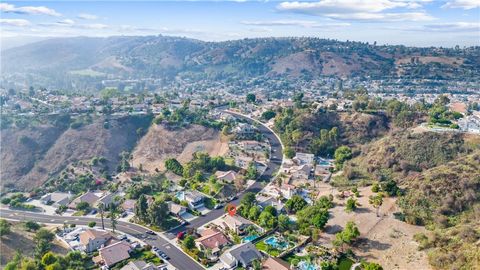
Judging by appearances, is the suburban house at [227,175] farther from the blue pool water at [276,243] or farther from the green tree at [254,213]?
the blue pool water at [276,243]

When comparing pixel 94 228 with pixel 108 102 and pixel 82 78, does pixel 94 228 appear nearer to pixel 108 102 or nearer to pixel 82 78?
pixel 108 102

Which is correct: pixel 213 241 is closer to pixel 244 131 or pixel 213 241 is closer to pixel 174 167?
pixel 174 167

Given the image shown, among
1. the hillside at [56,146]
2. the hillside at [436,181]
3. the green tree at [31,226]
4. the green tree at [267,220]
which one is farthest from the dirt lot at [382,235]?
the hillside at [56,146]

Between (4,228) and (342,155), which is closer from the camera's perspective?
(4,228)

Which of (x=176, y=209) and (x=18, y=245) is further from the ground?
(x=176, y=209)

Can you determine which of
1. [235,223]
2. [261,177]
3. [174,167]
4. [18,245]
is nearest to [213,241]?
[235,223]

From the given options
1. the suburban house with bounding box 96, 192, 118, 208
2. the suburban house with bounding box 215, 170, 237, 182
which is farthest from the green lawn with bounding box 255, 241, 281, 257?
the suburban house with bounding box 96, 192, 118, 208
